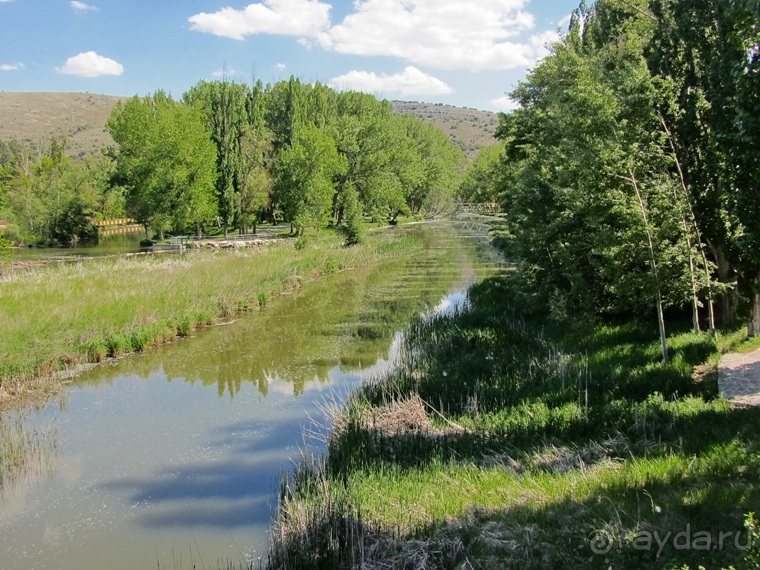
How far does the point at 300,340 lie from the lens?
1833 centimetres

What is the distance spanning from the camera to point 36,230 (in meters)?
55.2

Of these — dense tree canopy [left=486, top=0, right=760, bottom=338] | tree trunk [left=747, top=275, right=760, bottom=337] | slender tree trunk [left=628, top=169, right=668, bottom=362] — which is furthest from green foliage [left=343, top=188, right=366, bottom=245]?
tree trunk [left=747, top=275, right=760, bottom=337]

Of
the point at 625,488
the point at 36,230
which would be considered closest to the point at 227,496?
the point at 625,488

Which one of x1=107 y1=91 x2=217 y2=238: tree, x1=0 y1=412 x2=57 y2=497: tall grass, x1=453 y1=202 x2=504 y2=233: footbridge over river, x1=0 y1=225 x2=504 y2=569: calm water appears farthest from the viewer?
x1=453 y1=202 x2=504 y2=233: footbridge over river

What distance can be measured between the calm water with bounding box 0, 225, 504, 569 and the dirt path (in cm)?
630

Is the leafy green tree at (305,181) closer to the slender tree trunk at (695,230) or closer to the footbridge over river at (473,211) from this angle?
the slender tree trunk at (695,230)

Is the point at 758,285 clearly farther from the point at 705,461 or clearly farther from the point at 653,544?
Result: the point at 653,544

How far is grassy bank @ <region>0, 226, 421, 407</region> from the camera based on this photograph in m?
13.5

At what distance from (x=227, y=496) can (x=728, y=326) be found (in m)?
9.65

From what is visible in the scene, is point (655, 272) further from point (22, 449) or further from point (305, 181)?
point (305, 181)

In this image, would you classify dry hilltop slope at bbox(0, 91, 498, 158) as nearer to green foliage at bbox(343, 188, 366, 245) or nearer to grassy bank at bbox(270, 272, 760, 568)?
green foliage at bbox(343, 188, 366, 245)

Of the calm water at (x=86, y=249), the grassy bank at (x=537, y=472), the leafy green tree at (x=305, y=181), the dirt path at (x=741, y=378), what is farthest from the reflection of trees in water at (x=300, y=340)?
the calm water at (x=86, y=249)

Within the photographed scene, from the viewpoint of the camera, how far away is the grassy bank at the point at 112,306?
13516 mm

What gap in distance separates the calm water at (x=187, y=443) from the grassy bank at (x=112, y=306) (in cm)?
78
